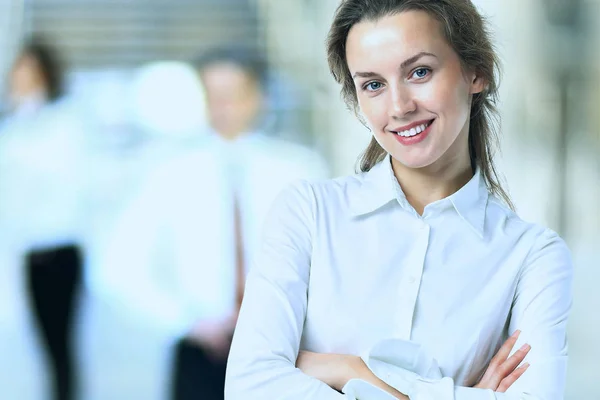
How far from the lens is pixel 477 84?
1460mm

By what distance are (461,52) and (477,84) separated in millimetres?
76

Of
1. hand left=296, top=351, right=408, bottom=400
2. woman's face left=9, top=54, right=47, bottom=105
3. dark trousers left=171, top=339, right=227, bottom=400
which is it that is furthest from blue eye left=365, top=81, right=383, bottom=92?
woman's face left=9, top=54, right=47, bottom=105

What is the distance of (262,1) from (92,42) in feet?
3.31

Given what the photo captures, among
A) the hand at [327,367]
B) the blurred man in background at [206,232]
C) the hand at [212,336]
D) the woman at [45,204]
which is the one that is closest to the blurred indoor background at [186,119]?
the woman at [45,204]

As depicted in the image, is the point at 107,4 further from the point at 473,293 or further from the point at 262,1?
the point at 473,293

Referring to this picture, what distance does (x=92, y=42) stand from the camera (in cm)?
519

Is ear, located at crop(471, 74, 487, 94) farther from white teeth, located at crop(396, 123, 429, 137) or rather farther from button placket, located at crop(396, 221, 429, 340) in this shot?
button placket, located at crop(396, 221, 429, 340)

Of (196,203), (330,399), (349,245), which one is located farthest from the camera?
(196,203)

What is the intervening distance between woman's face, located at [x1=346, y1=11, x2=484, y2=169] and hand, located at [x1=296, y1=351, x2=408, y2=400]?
32 cm

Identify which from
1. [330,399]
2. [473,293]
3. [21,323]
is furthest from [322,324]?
[21,323]

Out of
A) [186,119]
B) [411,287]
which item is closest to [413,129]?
[411,287]

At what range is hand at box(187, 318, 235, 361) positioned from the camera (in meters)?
3.72

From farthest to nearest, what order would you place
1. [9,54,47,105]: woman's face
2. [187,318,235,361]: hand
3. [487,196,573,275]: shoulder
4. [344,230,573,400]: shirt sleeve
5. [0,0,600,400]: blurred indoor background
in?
[0,0,600,400]: blurred indoor background, [9,54,47,105]: woman's face, [187,318,235,361]: hand, [487,196,573,275]: shoulder, [344,230,573,400]: shirt sleeve

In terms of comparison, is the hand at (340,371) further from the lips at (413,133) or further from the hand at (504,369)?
the lips at (413,133)
